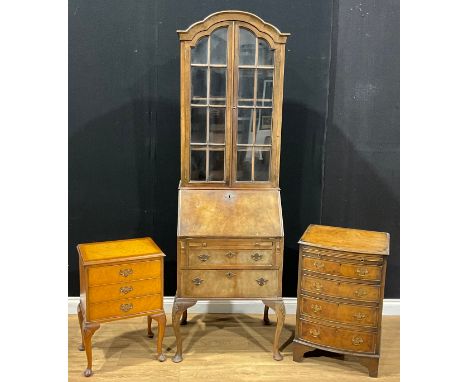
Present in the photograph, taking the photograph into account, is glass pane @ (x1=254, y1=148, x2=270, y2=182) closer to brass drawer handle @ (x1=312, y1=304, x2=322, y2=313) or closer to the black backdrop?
the black backdrop

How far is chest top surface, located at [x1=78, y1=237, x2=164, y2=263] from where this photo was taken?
Result: 317 centimetres

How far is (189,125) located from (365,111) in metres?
1.30

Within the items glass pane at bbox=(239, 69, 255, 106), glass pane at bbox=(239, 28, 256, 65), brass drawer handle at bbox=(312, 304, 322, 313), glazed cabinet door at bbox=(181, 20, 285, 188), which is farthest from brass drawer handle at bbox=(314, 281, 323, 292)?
glass pane at bbox=(239, 28, 256, 65)

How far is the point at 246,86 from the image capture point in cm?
337

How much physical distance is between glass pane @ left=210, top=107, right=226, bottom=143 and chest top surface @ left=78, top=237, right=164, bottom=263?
777 mm

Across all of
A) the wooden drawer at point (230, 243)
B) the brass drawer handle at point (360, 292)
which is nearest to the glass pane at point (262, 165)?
the wooden drawer at point (230, 243)

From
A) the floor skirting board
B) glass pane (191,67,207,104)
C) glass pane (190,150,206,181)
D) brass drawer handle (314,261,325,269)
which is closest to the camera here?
brass drawer handle (314,261,325,269)

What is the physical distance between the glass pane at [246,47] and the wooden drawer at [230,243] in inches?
43.0

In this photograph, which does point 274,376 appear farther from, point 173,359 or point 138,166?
point 138,166

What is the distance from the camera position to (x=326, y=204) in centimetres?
395

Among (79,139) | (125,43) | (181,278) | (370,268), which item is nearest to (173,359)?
(181,278)

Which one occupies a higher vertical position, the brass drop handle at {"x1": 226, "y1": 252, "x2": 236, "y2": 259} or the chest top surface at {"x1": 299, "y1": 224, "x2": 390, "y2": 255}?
the chest top surface at {"x1": 299, "y1": 224, "x2": 390, "y2": 255}

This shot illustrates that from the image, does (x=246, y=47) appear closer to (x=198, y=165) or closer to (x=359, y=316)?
(x=198, y=165)

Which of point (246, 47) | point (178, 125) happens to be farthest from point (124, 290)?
point (246, 47)
